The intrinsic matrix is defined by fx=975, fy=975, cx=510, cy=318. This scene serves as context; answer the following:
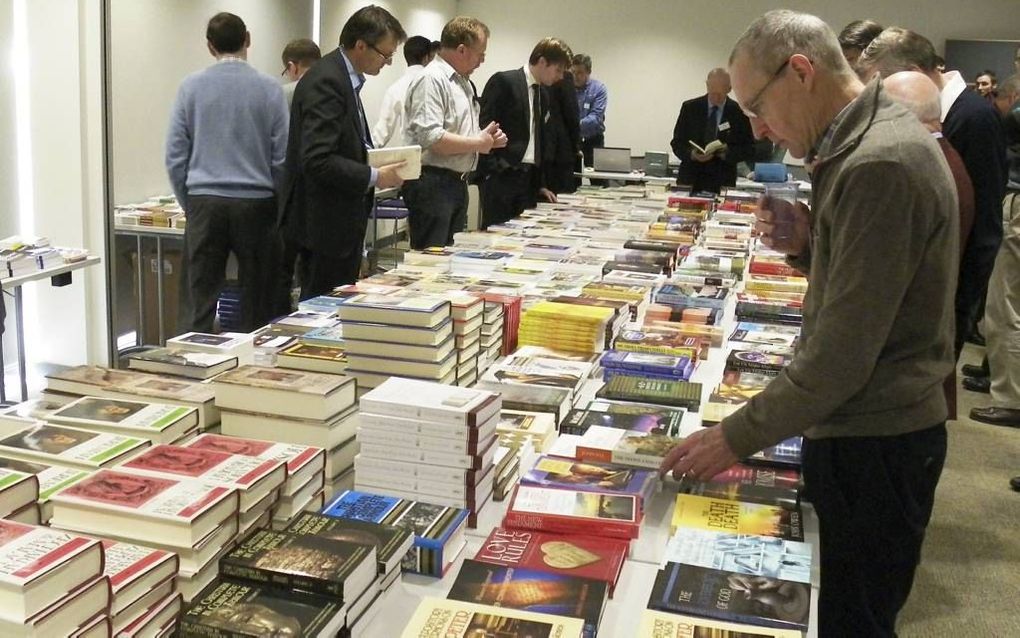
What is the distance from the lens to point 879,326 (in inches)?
55.4

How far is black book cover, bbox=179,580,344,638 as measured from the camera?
3.53 feet

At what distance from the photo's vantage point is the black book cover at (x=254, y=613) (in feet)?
3.53

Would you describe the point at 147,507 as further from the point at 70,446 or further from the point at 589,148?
the point at 589,148

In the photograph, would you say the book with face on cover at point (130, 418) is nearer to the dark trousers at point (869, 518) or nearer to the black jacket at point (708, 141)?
the dark trousers at point (869, 518)

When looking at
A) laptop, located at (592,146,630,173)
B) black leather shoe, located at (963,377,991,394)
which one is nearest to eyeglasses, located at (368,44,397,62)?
black leather shoe, located at (963,377,991,394)

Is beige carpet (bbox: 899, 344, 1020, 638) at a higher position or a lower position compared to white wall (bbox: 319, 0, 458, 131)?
lower

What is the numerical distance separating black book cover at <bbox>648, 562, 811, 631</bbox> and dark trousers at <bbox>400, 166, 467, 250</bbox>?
3.65 meters

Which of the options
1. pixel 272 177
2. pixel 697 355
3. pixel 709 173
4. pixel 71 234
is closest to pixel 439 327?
pixel 697 355

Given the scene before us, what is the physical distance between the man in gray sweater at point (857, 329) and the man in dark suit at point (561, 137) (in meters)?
4.88

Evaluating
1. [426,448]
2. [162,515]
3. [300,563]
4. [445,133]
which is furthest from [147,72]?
[300,563]

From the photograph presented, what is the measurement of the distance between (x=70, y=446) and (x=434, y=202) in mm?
3496

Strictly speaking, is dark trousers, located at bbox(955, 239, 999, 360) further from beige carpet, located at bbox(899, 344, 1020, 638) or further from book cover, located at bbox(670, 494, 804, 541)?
book cover, located at bbox(670, 494, 804, 541)

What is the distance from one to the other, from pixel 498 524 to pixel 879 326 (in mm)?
681

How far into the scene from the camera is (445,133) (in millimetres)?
4617
